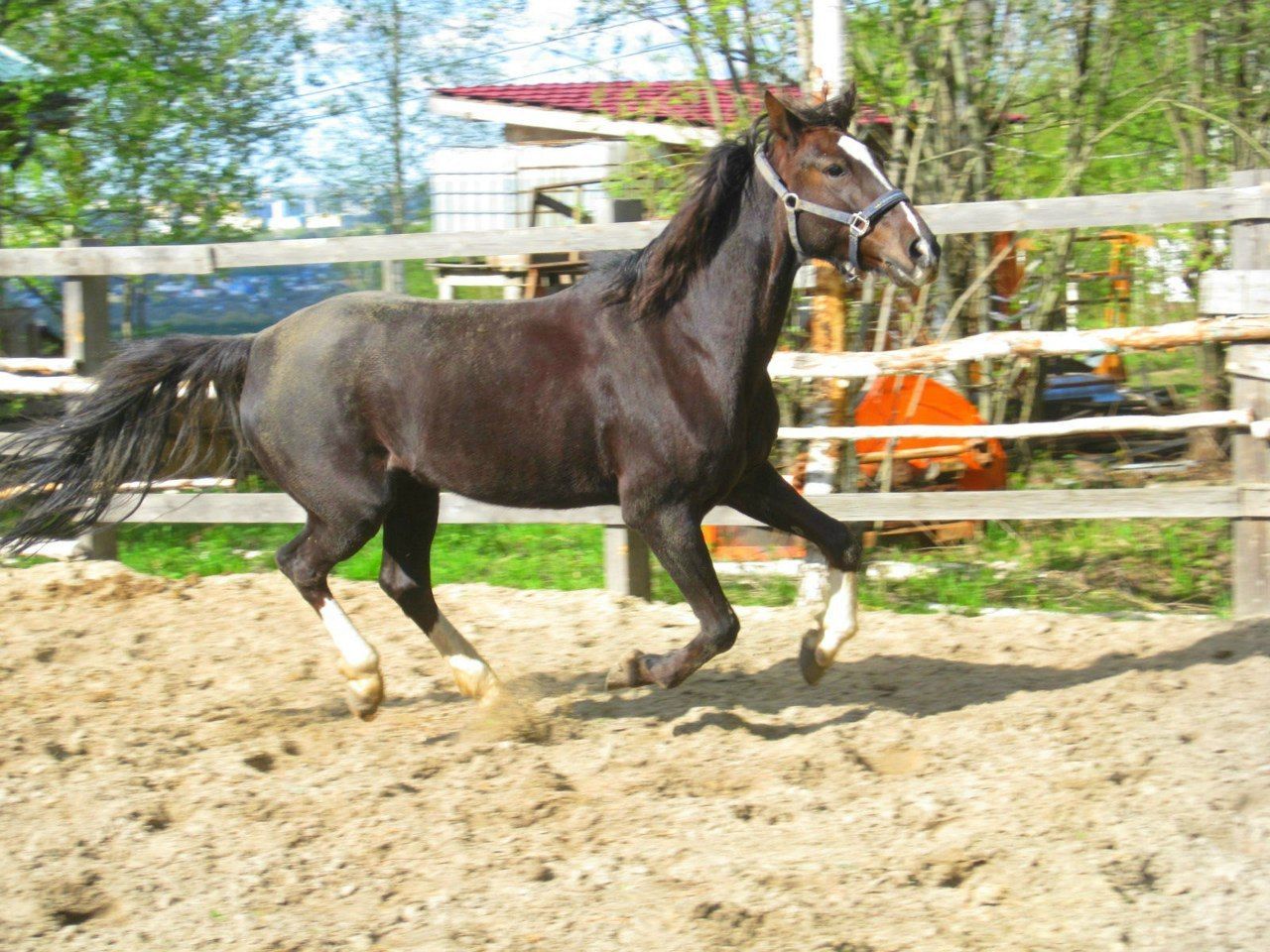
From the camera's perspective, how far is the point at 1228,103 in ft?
23.3

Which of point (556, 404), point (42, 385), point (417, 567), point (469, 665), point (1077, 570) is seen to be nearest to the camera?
point (556, 404)

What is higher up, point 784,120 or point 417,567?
point 784,120

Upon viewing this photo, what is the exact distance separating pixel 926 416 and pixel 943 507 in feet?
4.49

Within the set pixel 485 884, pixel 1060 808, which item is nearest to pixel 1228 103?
pixel 1060 808

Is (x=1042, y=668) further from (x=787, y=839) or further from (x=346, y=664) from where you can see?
(x=346, y=664)

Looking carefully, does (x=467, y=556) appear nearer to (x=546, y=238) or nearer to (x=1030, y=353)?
(x=546, y=238)

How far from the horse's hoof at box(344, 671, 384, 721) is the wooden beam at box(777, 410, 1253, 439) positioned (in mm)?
1884

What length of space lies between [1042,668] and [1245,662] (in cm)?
73

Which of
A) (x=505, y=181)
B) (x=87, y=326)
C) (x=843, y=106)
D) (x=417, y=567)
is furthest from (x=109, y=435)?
(x=505, y=181)

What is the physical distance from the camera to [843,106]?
413cm

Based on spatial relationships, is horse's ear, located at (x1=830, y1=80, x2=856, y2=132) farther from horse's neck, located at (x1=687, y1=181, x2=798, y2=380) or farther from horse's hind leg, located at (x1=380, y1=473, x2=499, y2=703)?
horse's hind leg, located at (x1=380, y1=473, x2=499, y2=703)

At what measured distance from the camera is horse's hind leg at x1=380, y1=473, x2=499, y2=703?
4.62 meters

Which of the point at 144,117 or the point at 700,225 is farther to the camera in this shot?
the point at 144,117

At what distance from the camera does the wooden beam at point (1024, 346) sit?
16.6ft
